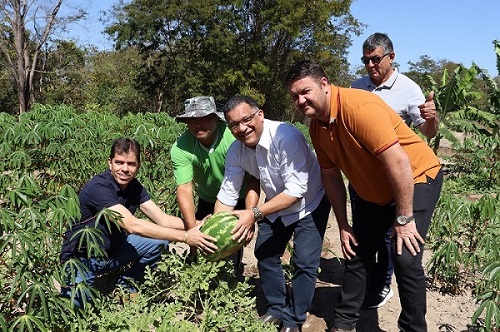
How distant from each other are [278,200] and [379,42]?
123 centimetres

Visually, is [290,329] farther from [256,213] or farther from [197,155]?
[197,155]

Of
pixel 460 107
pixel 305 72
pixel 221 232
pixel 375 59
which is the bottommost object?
pixel 221 232

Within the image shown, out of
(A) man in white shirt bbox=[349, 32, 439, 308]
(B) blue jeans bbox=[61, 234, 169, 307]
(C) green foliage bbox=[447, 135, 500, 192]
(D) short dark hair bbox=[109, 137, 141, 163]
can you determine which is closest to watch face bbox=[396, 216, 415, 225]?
(A) man in white shirt bbox=[349, 32, 439, 308]

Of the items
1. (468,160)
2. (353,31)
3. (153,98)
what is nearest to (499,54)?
(468,160)

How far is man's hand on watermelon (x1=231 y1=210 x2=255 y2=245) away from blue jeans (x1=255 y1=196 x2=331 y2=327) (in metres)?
0.30

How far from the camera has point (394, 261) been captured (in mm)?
2504

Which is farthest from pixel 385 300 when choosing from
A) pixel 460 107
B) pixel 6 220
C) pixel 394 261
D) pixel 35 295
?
pixel 460 107

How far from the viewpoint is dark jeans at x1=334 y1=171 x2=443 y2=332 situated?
8.13 ft

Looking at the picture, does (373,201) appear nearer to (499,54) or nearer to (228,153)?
(228,153)

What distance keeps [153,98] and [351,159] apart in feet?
82.5

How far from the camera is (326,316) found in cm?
339

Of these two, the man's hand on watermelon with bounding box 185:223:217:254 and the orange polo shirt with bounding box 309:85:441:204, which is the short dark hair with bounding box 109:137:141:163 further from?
the orange polo shirt with bounding box 309:85:441:204

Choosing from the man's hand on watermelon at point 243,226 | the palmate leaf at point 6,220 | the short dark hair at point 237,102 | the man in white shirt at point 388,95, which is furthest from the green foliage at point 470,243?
the palmate leaf at point 6,220

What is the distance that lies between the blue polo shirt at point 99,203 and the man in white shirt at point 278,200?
617 mm
